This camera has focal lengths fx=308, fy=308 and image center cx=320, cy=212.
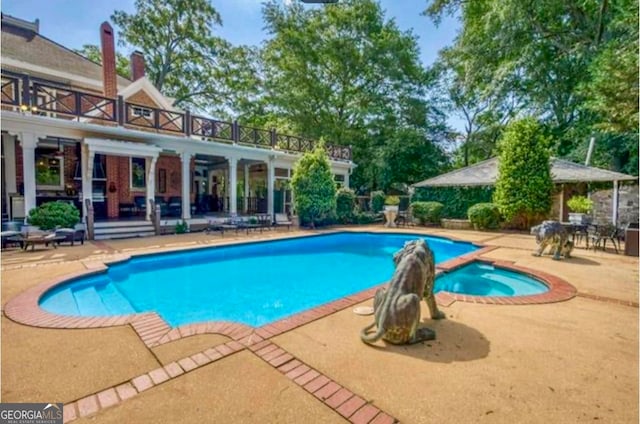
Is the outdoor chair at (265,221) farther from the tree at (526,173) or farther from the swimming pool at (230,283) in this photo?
the tree at (526,173)

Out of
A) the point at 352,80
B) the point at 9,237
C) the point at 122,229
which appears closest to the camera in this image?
the point at 9,237

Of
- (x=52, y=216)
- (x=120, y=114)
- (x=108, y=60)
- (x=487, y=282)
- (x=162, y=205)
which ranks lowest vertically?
(x=487, y=282)

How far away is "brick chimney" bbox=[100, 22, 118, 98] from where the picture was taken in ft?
43.1

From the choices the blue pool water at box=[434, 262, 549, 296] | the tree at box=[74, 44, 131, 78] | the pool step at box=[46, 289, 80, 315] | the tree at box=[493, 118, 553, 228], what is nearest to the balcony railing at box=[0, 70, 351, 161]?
the pool step at box=[46, 289, 80, 315]

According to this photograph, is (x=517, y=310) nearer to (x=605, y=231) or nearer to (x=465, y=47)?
(x=605, y=231)

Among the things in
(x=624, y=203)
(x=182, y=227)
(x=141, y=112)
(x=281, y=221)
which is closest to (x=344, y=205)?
(x=281, y=221)

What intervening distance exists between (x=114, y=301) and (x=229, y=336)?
3323mm

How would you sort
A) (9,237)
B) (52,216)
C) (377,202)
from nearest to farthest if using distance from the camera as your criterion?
(9,237) → (52,216) → (377,202)

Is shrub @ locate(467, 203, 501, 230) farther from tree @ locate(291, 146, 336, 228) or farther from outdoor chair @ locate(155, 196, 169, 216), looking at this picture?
outdoor chair @ locate(155, 196, 169, 216)

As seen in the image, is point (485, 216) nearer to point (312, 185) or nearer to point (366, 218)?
point (366, 218)

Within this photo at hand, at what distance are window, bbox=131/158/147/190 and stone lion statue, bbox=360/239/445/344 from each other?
1473 centimetres

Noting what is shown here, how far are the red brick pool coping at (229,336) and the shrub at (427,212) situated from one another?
10.3 meters

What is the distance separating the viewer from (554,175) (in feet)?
45.1

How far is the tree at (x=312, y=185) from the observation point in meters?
13.9
